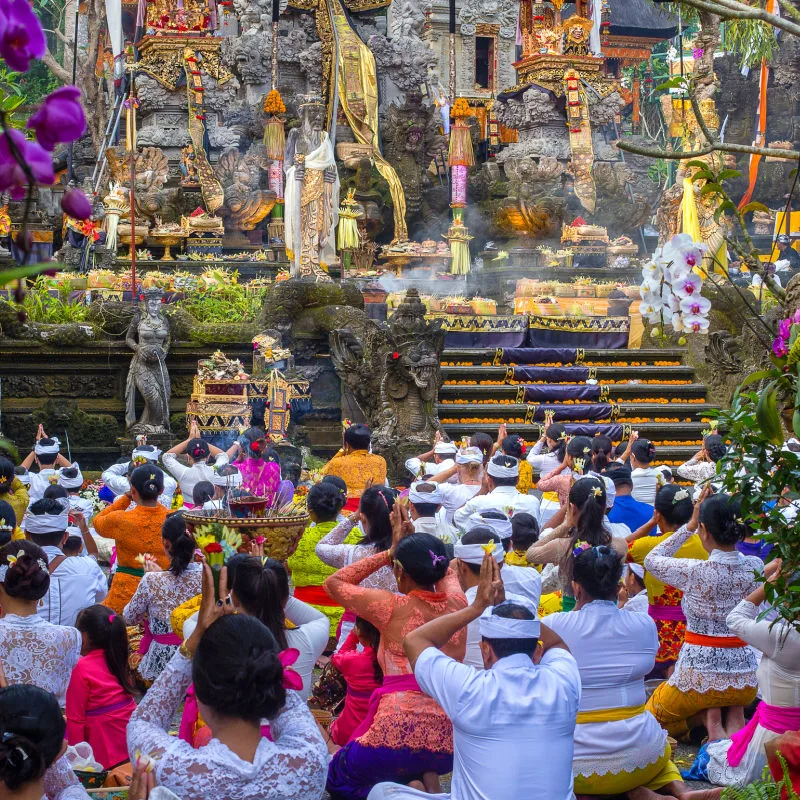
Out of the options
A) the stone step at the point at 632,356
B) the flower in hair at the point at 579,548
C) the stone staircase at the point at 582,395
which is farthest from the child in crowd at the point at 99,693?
the stone step at the point at 632,356

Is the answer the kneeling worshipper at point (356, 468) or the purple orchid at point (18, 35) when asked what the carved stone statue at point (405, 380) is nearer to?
the kneeling worshipper at point (356, 468)

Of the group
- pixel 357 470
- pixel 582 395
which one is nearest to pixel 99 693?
pixel 357 470

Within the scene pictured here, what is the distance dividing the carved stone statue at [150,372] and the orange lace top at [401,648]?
32.5ft

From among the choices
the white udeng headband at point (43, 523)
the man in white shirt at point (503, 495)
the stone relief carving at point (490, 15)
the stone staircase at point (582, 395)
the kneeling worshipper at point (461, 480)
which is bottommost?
the stone staircase at point (582, 395)

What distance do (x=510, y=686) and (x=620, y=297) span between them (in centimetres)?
1634

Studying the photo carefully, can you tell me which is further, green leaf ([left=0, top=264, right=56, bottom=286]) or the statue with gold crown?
the statue with gold crown

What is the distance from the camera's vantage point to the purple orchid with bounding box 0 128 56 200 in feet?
6.86

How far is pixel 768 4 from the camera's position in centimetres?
2498

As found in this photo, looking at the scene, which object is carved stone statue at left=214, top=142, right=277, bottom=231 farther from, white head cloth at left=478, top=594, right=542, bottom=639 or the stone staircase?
white head cloth at left=478, top=594, right=542, bottom=639

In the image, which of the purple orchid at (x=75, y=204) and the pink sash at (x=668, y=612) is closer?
the purple orchid at (x=75, y=204)

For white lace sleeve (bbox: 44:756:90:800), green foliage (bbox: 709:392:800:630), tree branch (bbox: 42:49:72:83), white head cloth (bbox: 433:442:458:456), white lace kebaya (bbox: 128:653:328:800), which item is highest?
tree branch (bbox: 42:49:72:83)

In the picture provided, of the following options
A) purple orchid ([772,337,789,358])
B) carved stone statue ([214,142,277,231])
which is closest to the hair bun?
purple orchid ([772,337,789,358])

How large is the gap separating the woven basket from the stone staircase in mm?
9691

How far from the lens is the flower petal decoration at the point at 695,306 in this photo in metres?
3.97
